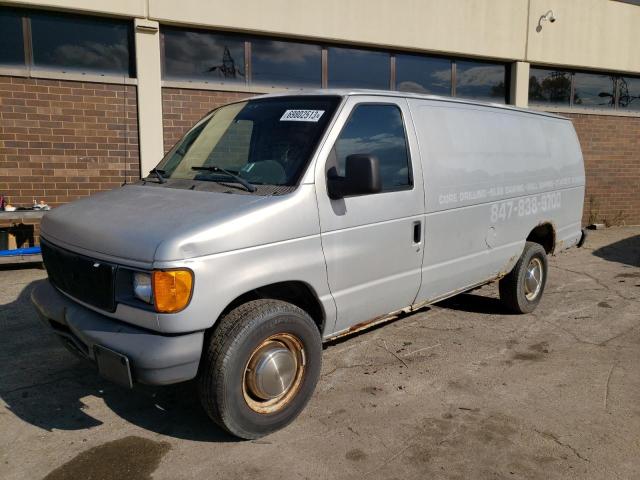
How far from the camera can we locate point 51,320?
11.8 feet

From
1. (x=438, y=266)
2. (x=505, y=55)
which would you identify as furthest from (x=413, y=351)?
(x=505, y=55)

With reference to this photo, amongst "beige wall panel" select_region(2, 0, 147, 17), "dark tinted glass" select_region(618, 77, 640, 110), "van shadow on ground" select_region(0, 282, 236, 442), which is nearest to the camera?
"van shadow on ground" select_region(0, 282, 236, 442)

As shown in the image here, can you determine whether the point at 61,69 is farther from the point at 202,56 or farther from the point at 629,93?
the point at 629,93

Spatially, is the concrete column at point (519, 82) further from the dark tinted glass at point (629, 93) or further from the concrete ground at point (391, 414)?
the concrete ground at point (391, 414)

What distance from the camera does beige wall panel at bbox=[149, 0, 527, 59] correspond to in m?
8.95

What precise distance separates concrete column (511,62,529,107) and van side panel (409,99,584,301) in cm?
624

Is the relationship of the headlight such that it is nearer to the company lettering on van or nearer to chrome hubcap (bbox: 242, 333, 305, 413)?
chrome hubcap (bbox: 242, 333, 305, 413)

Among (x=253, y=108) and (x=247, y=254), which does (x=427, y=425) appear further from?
(x=253, y=108)

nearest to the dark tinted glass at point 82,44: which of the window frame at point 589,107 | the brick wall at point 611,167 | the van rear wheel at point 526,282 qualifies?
the van rear wheel at point 526,282

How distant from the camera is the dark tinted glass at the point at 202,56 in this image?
29.6ft

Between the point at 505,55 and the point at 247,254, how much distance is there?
10.7 meters

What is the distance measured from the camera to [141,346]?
2.95 meters

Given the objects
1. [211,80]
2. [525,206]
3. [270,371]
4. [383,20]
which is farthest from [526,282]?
[383,20]

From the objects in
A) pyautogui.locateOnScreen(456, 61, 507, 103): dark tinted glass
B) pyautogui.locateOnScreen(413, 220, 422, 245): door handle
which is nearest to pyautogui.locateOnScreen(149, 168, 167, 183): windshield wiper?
pyautogui.locateOnScreen(413, 220, 422, 245): door handle
